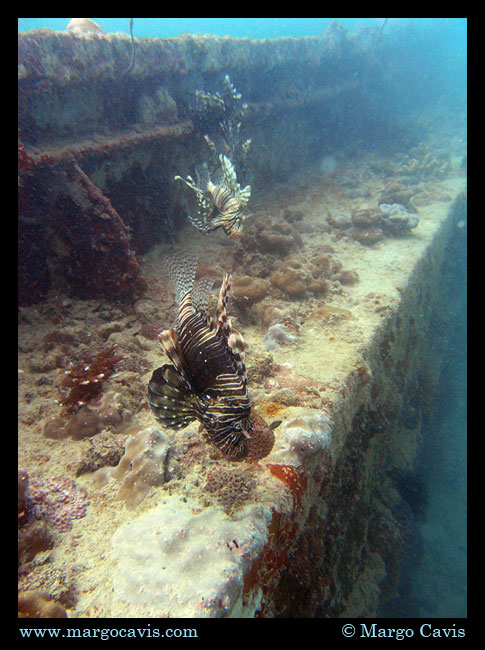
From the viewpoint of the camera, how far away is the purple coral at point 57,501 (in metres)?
2.25

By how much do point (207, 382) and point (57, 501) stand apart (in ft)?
4.67

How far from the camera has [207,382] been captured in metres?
2.37

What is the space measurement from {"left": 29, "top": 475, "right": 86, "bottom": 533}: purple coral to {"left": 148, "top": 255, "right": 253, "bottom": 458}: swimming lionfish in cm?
91

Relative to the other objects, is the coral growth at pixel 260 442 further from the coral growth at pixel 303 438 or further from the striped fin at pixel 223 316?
the striped fin at pixel 223 316

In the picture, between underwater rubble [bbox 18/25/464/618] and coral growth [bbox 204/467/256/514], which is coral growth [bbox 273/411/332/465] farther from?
coral growth [bbox 204/467/256/514]

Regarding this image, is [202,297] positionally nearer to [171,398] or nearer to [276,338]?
[171,398]

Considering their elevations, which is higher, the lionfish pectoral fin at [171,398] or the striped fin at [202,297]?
the striped fin at [202,297]

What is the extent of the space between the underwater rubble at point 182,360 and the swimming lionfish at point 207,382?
5cm

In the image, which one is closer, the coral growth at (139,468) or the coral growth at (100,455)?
the coral growth at (139,468)

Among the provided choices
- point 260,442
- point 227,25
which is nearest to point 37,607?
point 260,442

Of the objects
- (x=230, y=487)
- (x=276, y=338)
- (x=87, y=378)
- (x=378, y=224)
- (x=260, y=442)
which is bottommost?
(x=230, y=487)

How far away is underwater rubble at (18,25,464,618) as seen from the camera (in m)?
2.07

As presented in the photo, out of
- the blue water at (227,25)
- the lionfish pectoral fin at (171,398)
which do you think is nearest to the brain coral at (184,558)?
the lionfish pectoral fin at (171,398)

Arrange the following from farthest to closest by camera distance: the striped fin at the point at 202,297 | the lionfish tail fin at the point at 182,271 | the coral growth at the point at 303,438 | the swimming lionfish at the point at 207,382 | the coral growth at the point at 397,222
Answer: the coral growth at the point at 397,222, the lionfish tail fin at the point at 182,271, the striped fin at the point at 202,297, the coral growth at the point at 303,438, the swimming lionfish at the point at 207,382
